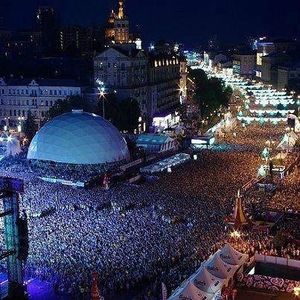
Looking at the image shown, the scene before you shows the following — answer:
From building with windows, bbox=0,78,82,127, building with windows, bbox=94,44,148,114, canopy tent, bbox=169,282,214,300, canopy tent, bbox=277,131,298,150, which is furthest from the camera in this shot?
building with windows, bbox=0,78,82,127

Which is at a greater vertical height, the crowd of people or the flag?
the flag

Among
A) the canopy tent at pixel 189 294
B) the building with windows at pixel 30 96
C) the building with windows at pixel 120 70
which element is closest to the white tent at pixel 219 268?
the canopy tent at pixel 189 294

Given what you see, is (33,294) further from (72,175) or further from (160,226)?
(72,175)

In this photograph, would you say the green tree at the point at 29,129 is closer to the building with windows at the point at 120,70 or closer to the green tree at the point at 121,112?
the green tree at the point at 121,112

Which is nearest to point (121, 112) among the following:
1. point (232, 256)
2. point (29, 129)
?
point (29, 129)

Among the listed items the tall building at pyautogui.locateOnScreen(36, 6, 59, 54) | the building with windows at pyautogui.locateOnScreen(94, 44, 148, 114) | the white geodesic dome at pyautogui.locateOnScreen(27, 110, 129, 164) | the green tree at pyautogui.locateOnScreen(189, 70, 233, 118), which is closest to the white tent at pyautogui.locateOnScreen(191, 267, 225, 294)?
the white geodesic dome at pyautogui.locateOnScreen(27, 110, 129, 164)

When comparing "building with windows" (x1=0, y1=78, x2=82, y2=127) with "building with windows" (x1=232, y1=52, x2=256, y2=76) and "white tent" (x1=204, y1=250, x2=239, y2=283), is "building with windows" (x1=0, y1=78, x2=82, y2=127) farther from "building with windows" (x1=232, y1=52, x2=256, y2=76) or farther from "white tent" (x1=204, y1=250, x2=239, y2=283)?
"building with windows" (x1=232, y1=52, x2=256, y2=76)

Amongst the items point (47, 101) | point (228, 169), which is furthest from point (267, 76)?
point (228, 169)
